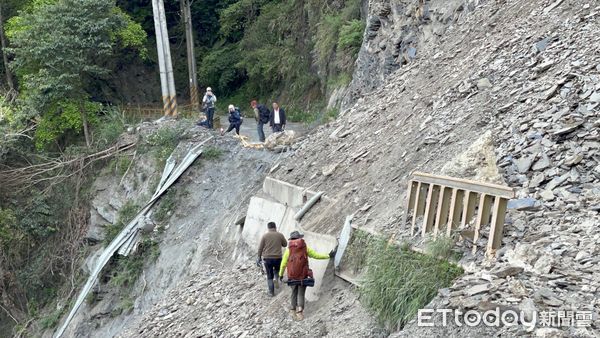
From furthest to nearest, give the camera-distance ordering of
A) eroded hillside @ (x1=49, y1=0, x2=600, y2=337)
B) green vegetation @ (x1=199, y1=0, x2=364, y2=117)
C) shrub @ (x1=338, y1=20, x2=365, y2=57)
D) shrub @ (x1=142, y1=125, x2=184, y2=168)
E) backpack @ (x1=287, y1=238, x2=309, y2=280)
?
green vegetation @ (x1=199, y1=0, x2=364, y2=117) → shrub @ (x1=338, y1=20, x2=365, y2=57) → shrub @ (x1=142, y1=125, x2=184, y2=168) → backpack @ (x1=287, y1=238, x2=309, y2=280) → eroded hillside @ (x1=49, y1=0, x2=600, y2=337)

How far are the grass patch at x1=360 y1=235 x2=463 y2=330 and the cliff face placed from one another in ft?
26.9

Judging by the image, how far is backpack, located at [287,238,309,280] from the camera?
396 inches

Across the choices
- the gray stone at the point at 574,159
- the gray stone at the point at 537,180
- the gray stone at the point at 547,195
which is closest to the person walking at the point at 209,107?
the gray stone at the point at 537,180

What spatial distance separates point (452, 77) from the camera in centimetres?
1367

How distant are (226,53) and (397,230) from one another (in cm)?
2404

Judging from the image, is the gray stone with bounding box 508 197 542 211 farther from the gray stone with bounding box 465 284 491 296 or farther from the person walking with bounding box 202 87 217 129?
the person walking with bounding box 202 87 217 129

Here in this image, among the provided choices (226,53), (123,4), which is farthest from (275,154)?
(123,4)

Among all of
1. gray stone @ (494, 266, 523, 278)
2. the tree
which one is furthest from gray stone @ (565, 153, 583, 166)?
the tree

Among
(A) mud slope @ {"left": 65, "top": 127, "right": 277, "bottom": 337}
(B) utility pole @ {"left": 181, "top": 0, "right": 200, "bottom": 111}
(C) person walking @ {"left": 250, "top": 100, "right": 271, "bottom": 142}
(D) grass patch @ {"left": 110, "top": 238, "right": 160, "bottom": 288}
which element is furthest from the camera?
(B) utility pole @ {"left": 181, "top": 0, "right": 200, "bottom": 111}

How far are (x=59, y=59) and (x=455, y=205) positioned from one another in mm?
17588

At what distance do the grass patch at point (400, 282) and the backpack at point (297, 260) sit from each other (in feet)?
3.03

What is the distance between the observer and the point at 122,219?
19.7m
